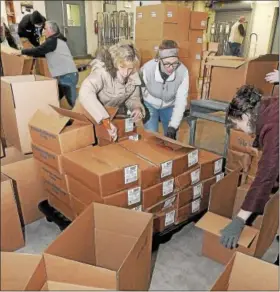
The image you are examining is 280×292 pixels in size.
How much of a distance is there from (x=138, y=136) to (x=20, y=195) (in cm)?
89

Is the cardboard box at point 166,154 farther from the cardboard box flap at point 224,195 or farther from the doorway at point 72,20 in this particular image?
the doorway at point 72,20

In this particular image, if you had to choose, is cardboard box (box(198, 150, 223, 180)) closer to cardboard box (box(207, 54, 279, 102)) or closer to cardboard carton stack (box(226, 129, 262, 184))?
cardboard carton stack (box(226, 129, 262, 184))

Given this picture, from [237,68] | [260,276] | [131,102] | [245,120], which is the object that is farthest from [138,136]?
[237,68]

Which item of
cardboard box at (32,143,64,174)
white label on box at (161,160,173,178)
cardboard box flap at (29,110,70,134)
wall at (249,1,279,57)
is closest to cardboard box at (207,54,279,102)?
white label on box at (161,160,173,178)

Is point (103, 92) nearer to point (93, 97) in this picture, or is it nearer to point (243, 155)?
point (93, 97)

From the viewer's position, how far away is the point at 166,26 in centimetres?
375

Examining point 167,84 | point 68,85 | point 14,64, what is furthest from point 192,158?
point 68,85

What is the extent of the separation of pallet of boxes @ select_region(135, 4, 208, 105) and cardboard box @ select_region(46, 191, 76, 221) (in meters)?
2.65

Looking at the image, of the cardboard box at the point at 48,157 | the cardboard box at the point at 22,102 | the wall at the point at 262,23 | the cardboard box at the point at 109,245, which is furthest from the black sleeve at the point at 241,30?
the cardboard box at the point at 109,245

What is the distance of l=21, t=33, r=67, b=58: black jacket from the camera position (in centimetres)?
299

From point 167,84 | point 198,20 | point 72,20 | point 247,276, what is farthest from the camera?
point 72,20

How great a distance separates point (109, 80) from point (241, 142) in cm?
117

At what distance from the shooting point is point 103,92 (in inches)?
68.4

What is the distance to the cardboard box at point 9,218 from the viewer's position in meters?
1.51
